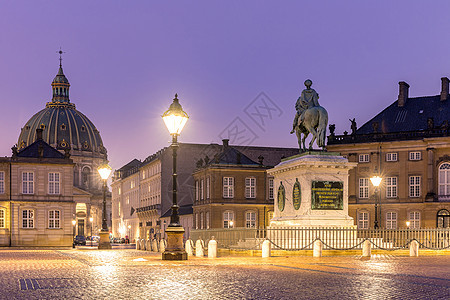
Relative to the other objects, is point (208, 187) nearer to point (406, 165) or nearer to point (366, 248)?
point (406, 165)

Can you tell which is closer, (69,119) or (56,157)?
(56,157)

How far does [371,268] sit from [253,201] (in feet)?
181

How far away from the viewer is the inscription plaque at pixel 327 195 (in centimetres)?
2633

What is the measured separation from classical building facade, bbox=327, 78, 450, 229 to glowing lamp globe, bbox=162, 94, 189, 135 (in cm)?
4244

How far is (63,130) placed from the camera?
7421 inches

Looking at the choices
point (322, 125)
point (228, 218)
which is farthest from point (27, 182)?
point (322, 125)

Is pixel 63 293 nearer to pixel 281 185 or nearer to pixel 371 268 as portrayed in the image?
pixel 371 268

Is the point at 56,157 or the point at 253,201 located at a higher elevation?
the point at 56,157

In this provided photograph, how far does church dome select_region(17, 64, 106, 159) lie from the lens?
184750mm

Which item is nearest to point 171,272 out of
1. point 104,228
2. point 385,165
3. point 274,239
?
point 274,239

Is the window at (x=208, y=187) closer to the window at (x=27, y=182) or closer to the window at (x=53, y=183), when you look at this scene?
the window at (x=53, y=183)

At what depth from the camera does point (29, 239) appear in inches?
2447

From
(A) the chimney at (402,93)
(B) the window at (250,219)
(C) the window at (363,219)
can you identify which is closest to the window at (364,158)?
(C) the window at (363,219)

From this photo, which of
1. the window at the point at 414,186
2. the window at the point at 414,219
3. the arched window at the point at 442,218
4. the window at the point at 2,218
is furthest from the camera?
the window at the point at 414,186
